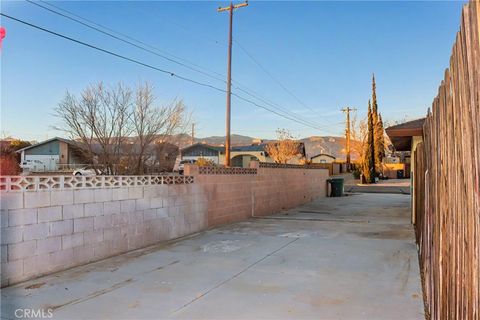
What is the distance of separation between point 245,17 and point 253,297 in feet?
49.9

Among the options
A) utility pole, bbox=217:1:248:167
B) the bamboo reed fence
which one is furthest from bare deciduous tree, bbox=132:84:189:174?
the bamboo reed fence

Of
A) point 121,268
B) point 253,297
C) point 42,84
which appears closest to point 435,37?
point 253,297

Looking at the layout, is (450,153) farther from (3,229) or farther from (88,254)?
(88,254)

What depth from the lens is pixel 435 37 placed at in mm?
9219

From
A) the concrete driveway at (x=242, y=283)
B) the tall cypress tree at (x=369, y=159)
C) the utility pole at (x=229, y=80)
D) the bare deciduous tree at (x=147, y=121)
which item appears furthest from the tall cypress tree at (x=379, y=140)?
the concrete driveway at (x=242, y=283)

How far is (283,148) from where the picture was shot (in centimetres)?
4484

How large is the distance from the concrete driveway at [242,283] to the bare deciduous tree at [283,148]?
120 feet

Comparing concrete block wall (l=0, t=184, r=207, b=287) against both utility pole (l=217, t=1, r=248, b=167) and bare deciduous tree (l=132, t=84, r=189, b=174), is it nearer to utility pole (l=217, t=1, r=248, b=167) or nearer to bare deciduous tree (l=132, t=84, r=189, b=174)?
bare deciduous tree (l=132, t=84, r=189, b=174)

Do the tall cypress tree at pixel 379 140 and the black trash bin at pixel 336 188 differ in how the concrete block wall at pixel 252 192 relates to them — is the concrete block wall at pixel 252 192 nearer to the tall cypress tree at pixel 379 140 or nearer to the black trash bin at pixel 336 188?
the black trash bin at pixel 336 188

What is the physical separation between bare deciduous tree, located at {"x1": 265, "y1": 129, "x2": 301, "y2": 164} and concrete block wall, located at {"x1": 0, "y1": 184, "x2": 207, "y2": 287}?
36.5 m

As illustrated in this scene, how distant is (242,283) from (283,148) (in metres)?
40.2

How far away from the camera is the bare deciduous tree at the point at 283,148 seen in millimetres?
44812

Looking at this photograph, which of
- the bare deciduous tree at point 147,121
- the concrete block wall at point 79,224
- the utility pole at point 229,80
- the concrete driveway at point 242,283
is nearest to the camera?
the concrete driveway at point 242,283

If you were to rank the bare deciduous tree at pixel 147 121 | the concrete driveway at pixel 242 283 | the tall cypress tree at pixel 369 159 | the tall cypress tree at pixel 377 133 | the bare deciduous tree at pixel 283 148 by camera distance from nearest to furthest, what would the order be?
the concrete driveway at pixel 242 283 → the bare deciduous tree at pixel 147 121 → the tall cypress tree at pixel 369 159 → the tall cypress tree at pixel 377 133 → the bare deciduous tree at pixel 283 148
